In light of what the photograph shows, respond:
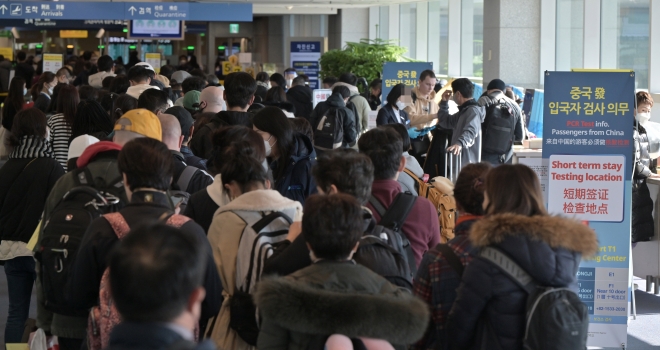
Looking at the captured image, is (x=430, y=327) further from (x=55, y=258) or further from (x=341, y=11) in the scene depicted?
(x=341, y=11)

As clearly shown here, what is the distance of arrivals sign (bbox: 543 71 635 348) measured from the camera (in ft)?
17.8

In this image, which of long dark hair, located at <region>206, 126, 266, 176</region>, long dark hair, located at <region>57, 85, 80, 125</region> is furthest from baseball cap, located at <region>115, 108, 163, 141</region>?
long dark hair, located at <region>57, 85, 80, 125</region>

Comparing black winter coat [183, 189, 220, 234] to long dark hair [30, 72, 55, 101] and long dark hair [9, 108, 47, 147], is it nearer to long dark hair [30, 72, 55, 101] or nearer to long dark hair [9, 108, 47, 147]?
long dark hair [9, 108, 47, 147]

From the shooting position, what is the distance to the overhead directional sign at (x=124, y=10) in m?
17.8

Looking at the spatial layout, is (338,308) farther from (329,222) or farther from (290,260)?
(290,260)

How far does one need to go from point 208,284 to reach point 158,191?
408 millimetres

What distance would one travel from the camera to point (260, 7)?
23078 mm

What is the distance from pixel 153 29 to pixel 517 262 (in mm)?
18268

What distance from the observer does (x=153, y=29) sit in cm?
2041

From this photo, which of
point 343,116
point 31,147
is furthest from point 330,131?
point 31,147

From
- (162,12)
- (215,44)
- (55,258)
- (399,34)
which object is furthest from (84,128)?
(215,44)

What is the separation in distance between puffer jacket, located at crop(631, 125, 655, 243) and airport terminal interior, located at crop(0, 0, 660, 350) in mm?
16

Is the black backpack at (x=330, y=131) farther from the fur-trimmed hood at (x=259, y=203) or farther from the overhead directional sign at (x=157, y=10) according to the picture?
the overhead directional sign at (x=157, y=10)

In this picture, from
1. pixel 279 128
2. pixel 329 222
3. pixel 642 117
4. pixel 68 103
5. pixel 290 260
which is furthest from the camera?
pixel 642 117
